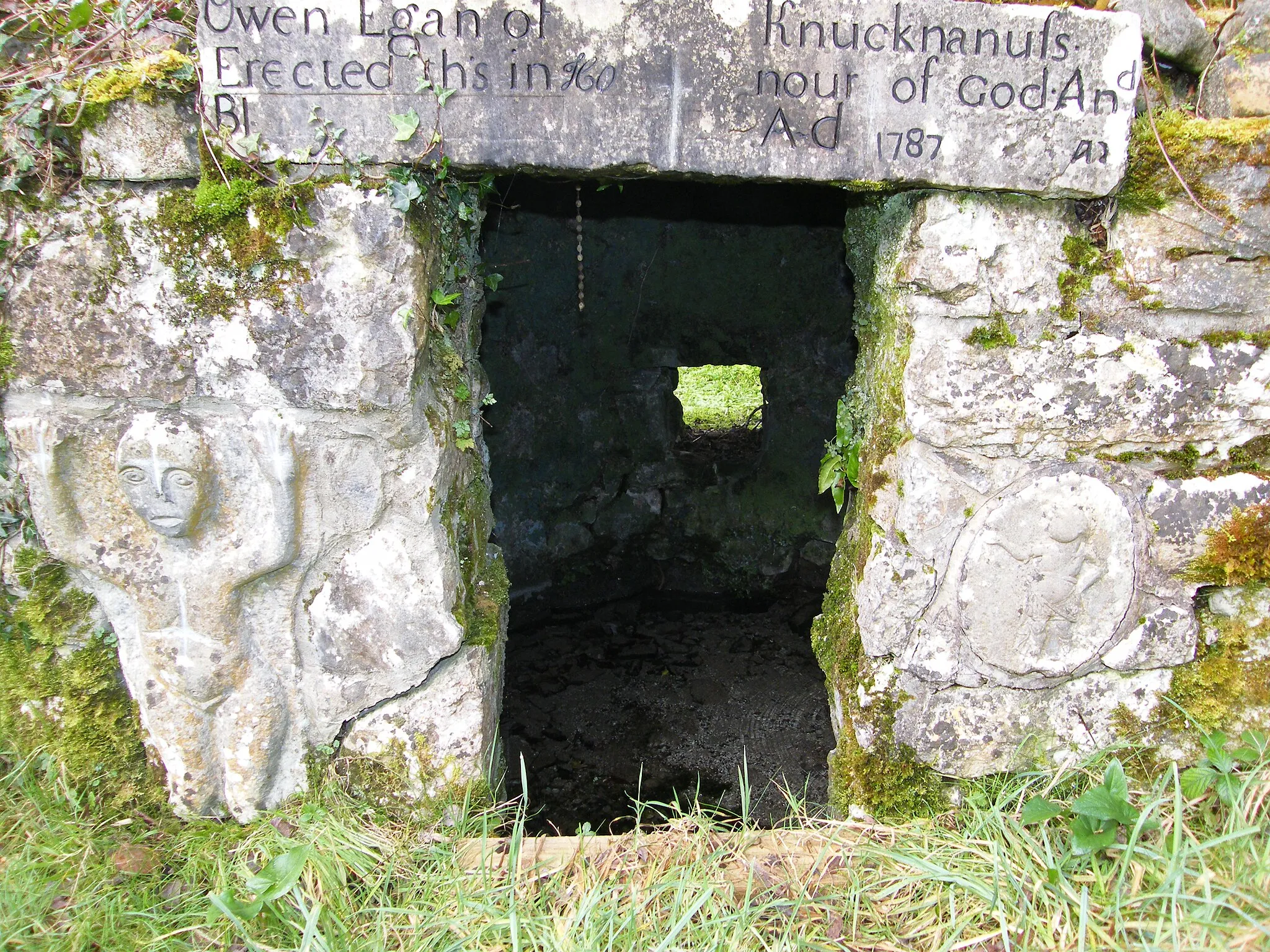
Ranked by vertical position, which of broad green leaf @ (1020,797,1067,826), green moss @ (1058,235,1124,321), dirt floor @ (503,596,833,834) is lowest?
dirt floor @ (503,596,833,834)

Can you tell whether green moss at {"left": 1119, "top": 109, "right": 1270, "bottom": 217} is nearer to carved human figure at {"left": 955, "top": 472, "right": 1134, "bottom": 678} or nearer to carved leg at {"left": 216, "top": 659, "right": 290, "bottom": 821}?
carved human figure at {"left": 955, "top": 472, "right": 1134, "bottom": 678}

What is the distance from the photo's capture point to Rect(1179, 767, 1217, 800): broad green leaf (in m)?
1.77

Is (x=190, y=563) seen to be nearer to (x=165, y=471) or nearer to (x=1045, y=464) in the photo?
(x=165, y=471)

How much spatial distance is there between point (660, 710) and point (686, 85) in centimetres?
313

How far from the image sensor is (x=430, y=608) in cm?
192

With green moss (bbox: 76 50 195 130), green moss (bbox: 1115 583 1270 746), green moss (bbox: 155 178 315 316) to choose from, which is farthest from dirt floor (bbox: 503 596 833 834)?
green moss (bbox: 76 50 195 130)

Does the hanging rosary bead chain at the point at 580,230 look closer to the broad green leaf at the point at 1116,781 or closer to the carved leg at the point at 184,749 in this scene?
the carved leg at the point at 184,749

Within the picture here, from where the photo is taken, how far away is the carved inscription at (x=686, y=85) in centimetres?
159

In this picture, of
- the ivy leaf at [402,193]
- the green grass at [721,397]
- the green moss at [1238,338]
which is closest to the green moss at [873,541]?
the green moss at [1238,338]

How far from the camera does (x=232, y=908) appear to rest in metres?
1.64

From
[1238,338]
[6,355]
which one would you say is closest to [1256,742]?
[1238,338]

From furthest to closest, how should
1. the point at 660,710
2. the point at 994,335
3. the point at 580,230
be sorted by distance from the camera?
the point at 660,710 → the point at 580,230 → the point at 994,335

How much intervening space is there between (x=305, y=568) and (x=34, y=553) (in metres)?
0.61

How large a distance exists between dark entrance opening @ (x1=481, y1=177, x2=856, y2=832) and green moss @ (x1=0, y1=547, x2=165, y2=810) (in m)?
2.48
